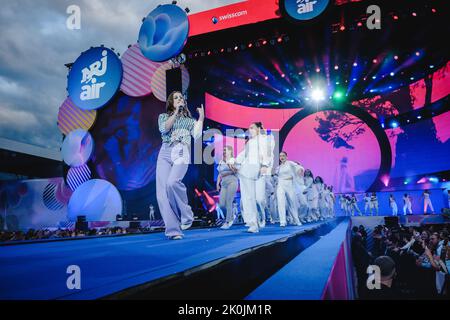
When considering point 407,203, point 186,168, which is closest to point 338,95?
point 407,203

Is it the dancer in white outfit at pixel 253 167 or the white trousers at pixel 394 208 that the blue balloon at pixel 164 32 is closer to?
the dancer in white outfit at pixel 253 167

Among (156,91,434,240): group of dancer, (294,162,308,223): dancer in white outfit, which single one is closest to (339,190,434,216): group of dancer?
(294,162,308,223): dancer in white outfit

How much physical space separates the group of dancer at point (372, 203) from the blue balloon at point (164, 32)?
40.7 feet

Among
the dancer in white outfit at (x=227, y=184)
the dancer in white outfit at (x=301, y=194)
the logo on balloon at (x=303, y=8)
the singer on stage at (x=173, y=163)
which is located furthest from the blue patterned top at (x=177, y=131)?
the logo on balloon at (x=303, y=8)

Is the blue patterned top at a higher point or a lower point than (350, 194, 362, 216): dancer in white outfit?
higher

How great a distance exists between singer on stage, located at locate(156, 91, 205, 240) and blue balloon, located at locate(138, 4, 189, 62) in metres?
6.10

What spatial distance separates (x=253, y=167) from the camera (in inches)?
185

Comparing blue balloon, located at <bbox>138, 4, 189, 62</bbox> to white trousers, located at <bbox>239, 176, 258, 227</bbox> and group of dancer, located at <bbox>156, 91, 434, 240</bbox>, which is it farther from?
white trousers, located at <bbox>239, 176, 258, 227</bbox>

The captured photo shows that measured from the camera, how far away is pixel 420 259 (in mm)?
5117

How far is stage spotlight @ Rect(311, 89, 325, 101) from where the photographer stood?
648 inches

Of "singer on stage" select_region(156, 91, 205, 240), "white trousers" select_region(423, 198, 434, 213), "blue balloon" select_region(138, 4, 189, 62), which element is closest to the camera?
"singer on stage" select_region(156, 91, 205, 240)

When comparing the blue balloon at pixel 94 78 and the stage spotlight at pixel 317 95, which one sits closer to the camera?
the blue balloon at pixel 94 78

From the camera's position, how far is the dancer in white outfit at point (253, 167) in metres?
4.69

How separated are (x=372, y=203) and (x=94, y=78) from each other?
14783 mm
